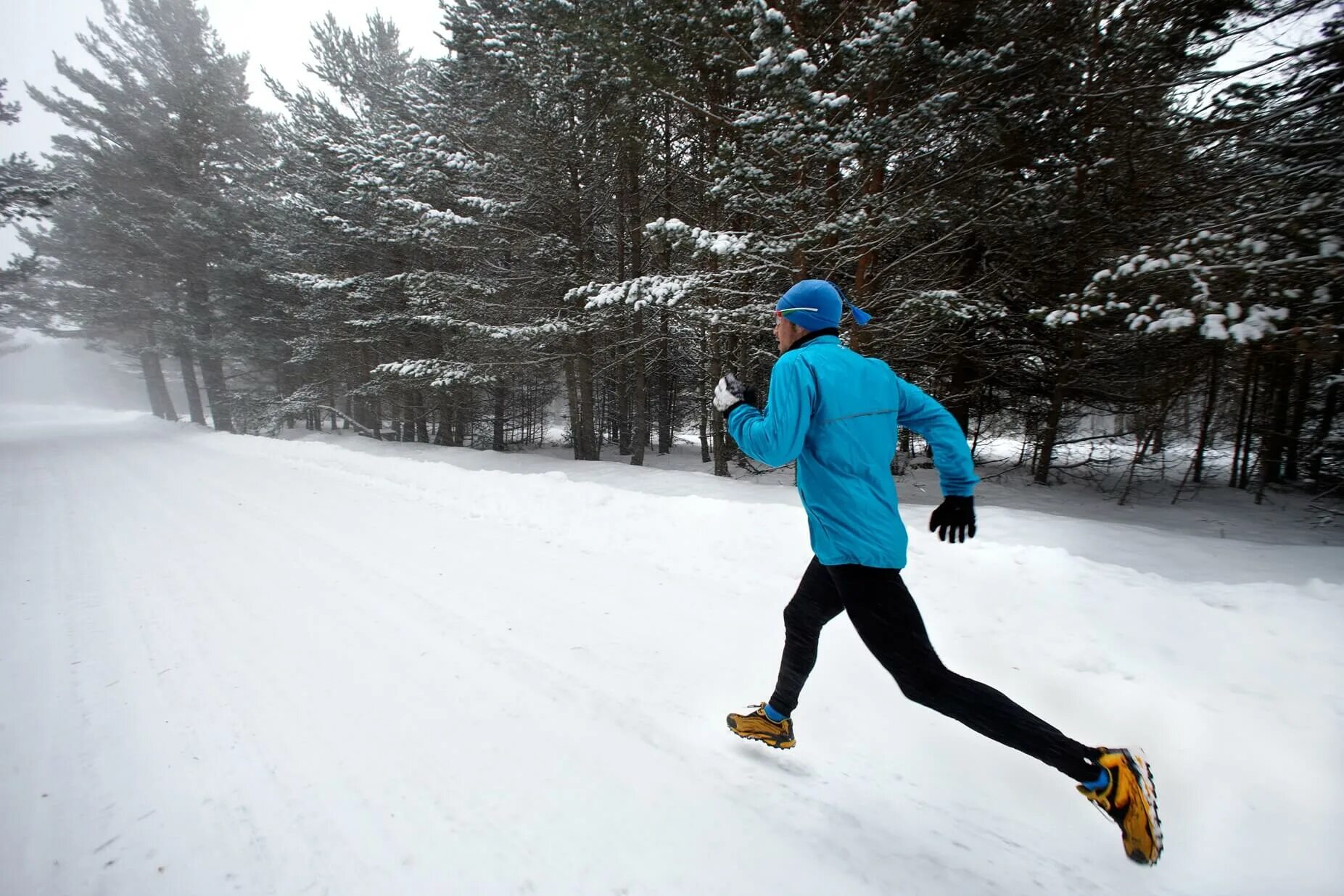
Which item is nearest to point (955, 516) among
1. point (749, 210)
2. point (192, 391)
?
point (749, 210)

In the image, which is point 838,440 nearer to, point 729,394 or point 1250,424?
point 729,394

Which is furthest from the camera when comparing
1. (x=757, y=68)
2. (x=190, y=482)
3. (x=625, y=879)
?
(x=190, y=482)

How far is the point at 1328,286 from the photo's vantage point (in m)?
4.11

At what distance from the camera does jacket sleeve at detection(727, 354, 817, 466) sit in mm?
1828

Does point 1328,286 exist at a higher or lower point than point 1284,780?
higher

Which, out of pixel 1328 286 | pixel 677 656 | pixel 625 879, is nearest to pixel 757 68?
pixel 1328 286

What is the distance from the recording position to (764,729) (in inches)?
90.8

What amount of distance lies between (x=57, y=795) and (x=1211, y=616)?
226 inches

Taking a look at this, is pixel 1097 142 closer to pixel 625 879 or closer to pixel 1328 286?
pixel 1328 286

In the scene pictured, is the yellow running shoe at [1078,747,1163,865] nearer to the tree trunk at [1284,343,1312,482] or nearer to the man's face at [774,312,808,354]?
the man's face at [774,312,808,354]

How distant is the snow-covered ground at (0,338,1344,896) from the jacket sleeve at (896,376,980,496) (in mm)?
1295

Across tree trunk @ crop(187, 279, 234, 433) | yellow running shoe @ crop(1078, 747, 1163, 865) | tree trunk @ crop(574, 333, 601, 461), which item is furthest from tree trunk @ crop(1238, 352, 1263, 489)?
tree trunk @ crop(187, 279, 234, 433)

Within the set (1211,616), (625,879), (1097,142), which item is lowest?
(625,879)

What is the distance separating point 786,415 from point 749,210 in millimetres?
5567
